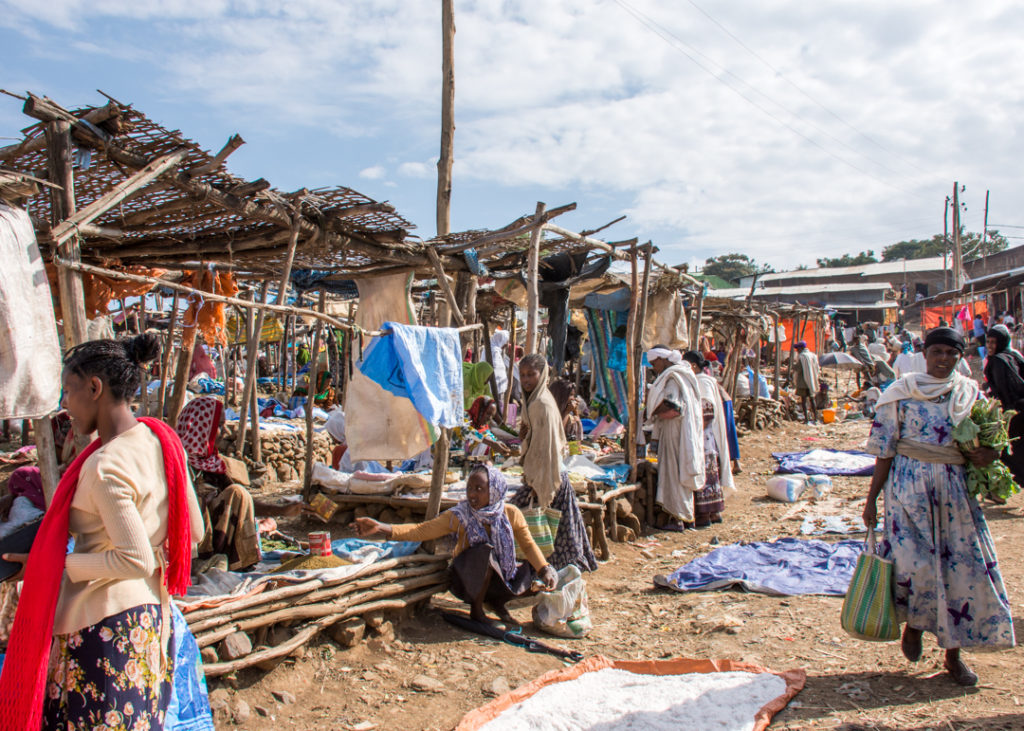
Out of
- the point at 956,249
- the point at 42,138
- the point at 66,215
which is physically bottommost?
the point at 66,215

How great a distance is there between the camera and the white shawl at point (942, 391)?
3.67m

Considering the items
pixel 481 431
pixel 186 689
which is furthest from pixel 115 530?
pixel 481 431

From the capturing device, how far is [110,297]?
250 inches

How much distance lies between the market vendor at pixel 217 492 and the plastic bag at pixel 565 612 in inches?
80.0

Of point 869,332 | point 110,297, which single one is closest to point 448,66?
point 110,297

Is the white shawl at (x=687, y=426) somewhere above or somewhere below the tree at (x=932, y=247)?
below

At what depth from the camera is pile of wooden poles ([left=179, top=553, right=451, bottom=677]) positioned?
12.5ft

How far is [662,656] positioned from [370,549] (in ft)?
6.82

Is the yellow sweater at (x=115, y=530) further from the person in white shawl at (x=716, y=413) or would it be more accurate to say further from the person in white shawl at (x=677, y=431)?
the person in white shawl at (x=716, y=413)

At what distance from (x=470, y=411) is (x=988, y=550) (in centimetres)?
603

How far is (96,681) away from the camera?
86.1 inches

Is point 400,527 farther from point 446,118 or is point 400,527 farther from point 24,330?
point 446,118

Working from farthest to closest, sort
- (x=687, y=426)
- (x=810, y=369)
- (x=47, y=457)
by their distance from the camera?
(x=810, y=369) → (x=687, y=426) → (x=47, y=457)

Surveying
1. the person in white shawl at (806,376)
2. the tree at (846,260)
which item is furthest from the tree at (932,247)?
the person in white shawl at (806,376)
